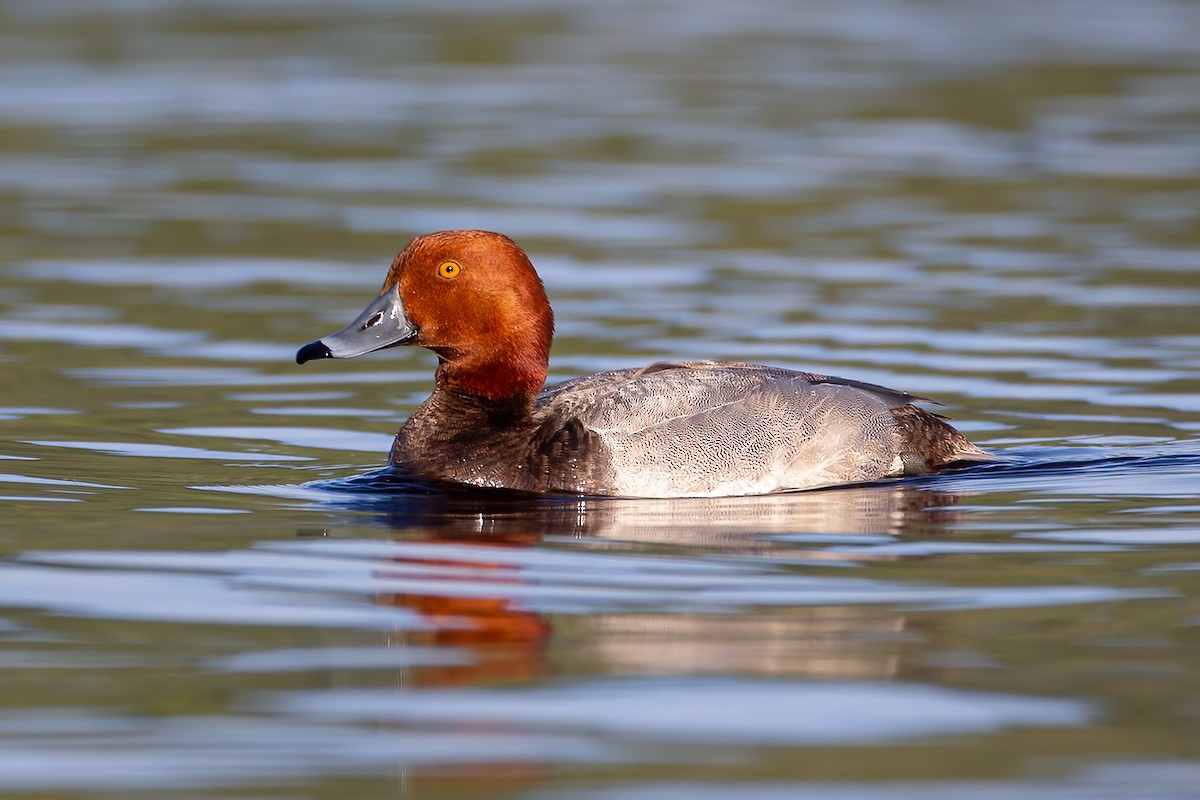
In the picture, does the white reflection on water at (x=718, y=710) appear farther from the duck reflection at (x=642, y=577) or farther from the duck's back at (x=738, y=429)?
the duck's back at (x=738, y=429)

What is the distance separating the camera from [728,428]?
8.09 m

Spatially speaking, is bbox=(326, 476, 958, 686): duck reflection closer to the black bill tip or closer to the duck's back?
the duck's back

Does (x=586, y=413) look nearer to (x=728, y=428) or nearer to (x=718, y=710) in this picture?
(x=728, y=428)

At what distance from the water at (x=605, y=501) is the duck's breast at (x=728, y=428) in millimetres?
185

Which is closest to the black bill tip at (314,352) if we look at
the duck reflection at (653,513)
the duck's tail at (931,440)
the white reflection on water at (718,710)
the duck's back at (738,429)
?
the duck reflection at (653,513)

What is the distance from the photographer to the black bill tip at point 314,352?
8.12m

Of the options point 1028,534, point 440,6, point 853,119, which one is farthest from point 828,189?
point 440,6

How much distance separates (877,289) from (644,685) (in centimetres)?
808

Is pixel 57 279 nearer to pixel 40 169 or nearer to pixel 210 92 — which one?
pixel 40 169

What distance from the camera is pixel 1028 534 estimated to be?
7.11 metres

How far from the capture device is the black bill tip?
8125mm

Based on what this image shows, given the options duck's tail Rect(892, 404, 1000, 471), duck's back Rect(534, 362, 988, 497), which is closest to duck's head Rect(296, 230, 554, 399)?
duck's back Rect(534, 362, 988, 497)

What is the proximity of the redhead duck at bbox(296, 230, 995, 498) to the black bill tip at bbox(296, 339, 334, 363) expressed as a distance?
0.01 meters

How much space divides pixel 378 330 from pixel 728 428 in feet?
5.00
